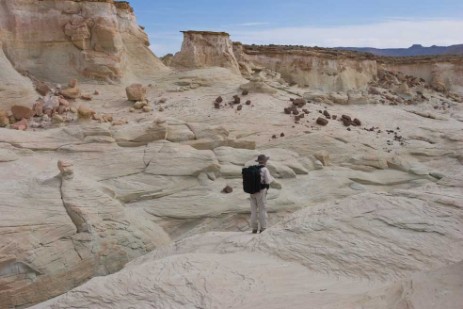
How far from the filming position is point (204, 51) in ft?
79.6

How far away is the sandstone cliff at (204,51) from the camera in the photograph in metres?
23.9

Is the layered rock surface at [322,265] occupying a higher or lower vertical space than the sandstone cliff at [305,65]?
lower

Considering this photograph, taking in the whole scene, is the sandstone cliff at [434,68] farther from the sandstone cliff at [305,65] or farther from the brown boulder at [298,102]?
the brown boulder at [298,102]

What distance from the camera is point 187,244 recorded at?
7.92 meters

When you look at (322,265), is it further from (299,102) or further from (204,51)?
(204,51)

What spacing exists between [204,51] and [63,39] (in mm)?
7694

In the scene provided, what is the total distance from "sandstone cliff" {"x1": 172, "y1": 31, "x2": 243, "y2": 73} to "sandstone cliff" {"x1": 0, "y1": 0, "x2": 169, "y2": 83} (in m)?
4.64

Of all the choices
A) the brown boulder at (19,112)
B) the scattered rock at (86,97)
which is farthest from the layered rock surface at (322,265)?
the scattered rock at (86,97)

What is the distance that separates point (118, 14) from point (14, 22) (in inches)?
177

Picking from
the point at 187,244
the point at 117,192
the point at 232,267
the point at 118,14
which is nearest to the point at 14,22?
the point at 118,14

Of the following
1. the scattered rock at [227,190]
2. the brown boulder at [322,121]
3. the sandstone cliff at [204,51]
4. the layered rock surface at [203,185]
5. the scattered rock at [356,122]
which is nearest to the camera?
the layered rock surface at [203,185]

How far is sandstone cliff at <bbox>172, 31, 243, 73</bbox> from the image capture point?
23.9m

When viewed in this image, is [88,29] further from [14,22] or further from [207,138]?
[207,138]

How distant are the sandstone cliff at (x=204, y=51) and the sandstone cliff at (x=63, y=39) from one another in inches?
183
